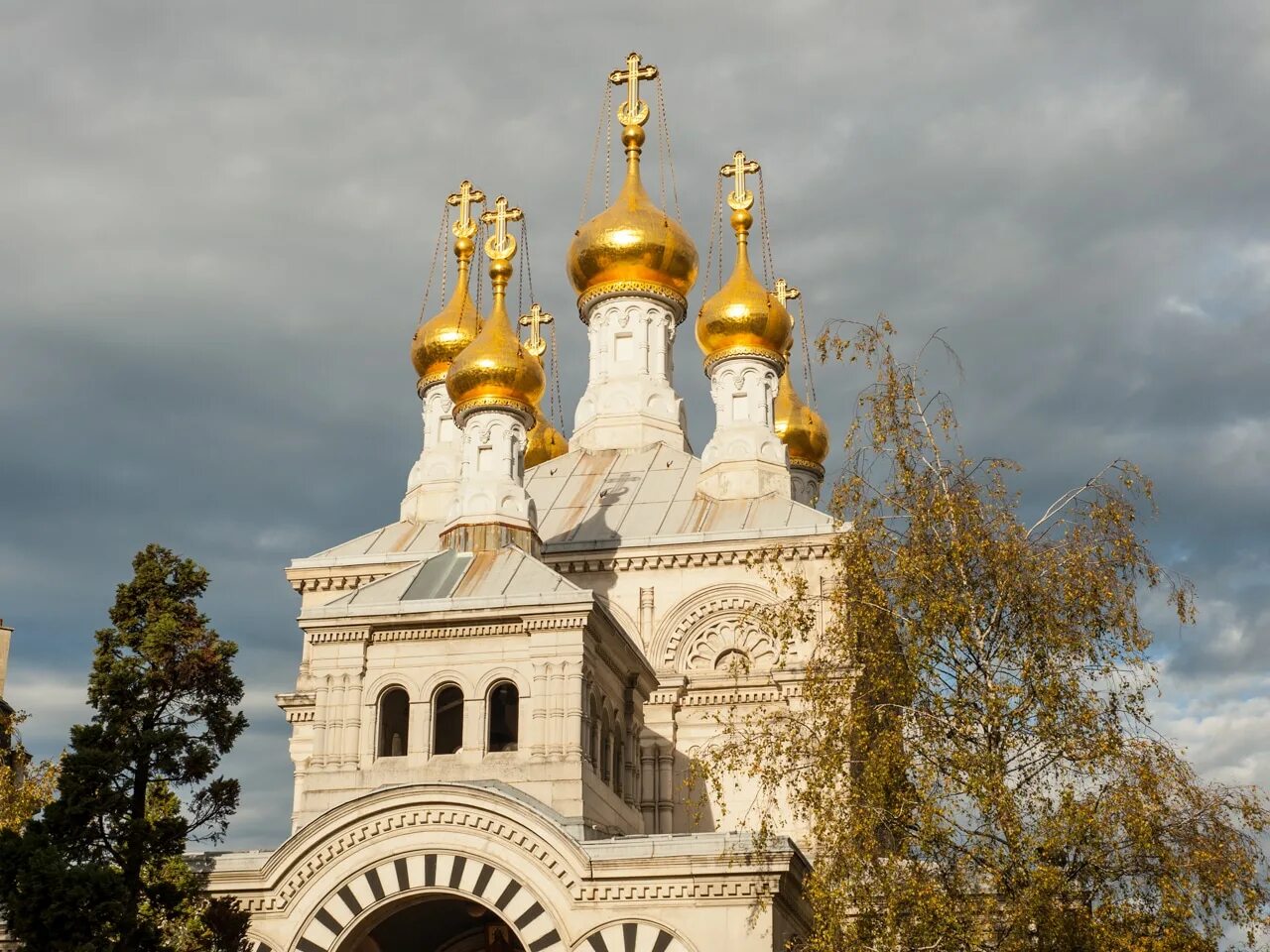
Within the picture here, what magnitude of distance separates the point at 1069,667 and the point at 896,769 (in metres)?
2.13

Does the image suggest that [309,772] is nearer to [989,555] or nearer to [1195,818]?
[989,555]

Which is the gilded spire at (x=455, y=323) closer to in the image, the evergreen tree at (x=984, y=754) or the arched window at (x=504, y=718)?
the arched window at (x=504, y=718)

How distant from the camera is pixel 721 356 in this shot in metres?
36.3

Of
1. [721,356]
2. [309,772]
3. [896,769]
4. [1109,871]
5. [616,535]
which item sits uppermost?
[721,356]

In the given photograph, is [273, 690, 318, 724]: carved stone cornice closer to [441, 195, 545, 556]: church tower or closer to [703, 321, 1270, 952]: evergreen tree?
[441, 195, 545, 556]: church tower

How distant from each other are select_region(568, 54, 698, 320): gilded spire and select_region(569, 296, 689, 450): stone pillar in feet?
0.93

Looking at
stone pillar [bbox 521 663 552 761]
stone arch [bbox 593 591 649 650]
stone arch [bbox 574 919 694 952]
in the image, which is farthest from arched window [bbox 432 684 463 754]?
stone arch [bbox 574 919 694 952]

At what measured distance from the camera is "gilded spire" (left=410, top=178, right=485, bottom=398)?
3878 cm

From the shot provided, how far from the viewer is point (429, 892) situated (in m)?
23.1

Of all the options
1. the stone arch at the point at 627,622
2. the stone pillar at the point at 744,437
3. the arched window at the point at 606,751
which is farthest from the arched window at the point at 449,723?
the stone pillar at the point at 744,437

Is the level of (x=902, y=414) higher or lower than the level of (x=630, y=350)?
lower

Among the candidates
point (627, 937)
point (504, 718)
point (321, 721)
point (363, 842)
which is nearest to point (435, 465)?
point (504, 718)

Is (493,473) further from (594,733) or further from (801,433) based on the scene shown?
(801,433)

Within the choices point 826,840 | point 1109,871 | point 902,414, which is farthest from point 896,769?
point 902,414
